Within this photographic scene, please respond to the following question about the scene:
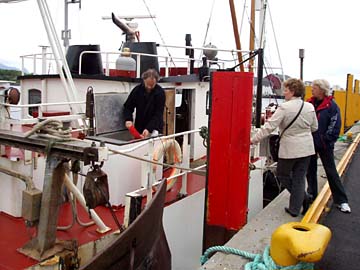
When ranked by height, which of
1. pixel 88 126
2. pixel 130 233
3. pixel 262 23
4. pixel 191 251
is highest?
pixel 262 23

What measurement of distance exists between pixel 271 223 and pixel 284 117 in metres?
1.37

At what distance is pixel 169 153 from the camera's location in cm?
615

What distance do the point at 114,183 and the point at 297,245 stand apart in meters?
2.92

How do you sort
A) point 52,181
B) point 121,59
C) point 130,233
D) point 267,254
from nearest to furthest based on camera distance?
point 130,233 → point 267,254 → point 52,181 → point 121,59

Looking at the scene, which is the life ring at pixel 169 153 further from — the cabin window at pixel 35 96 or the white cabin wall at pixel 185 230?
the cabin window at pixel 35 96

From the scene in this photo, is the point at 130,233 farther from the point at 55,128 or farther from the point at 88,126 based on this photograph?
the point at 88,126

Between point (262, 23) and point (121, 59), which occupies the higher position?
point (262, 23)

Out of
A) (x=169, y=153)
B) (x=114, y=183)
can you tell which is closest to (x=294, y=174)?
(x=169, y=153)

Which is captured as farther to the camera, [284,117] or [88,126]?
[88,126]

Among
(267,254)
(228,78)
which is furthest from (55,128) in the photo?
(267,254)

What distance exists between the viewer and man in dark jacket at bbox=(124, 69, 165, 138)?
618 cm

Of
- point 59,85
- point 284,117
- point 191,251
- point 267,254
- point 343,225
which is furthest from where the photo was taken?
point 59,85

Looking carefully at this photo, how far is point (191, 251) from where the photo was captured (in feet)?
20.5

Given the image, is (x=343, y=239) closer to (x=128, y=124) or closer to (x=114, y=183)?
Answer: (x=114, y=183)
